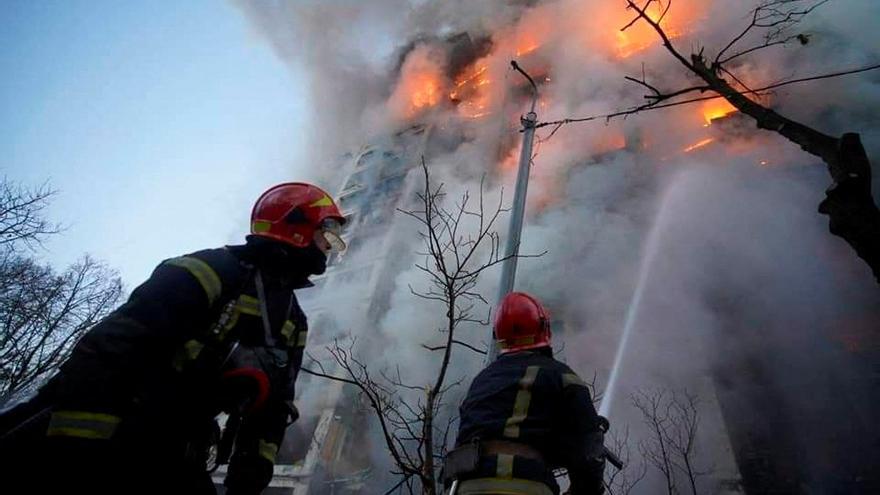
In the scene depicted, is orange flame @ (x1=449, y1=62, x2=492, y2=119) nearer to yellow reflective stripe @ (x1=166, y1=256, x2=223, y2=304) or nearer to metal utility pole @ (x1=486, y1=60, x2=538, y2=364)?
metal utility pole @ (x1=486, y1=60, x2=538, y2=364)

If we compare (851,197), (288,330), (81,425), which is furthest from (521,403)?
(851,197)

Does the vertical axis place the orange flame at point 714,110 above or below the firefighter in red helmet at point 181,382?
above

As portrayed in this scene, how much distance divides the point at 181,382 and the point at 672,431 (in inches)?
538

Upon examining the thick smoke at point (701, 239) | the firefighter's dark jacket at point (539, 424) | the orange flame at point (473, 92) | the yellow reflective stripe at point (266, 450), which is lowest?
the yellow reflective stripe at point (266, 450)

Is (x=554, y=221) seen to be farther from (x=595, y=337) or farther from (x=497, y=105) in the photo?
(x=497, y=105)

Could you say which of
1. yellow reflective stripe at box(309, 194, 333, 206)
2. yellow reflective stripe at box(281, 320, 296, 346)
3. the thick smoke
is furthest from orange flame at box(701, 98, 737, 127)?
yellow reflective stripe at box(281, 320, 296, 346)

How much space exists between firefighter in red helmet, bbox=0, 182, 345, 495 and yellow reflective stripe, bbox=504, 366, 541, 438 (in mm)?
1327

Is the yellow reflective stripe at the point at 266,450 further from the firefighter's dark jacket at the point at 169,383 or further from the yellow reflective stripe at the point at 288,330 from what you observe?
the yellow reflective stripe at the point at 288,330

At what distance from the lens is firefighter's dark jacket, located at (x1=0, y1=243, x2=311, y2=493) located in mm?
1419

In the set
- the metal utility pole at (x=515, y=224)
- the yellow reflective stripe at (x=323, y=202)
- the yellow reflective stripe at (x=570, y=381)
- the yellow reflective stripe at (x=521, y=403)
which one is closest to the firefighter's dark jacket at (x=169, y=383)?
the yellow reflective stripe at (x=323, y=202)

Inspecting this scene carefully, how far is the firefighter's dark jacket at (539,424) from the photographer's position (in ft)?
7.78

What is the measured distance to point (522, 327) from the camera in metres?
3.30

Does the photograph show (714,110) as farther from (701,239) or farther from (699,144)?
(701,239)

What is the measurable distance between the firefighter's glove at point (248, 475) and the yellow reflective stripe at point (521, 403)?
1.38 m
